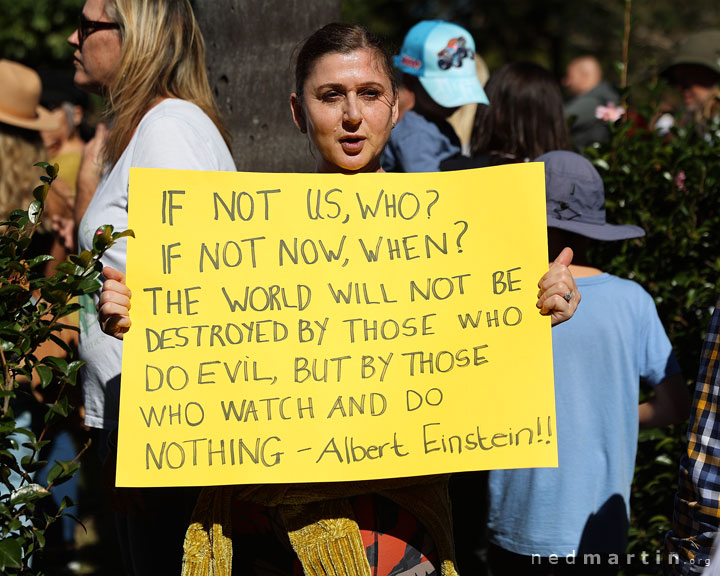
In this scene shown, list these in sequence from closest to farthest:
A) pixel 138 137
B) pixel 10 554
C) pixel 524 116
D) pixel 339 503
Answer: pixel 10 554
pixel 339 503
pixel 138 137
pixel 524 116

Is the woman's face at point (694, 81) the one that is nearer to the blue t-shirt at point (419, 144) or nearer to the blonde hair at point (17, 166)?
the blue t-shirt at point (419, 144)

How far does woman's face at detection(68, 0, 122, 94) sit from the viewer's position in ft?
8.55

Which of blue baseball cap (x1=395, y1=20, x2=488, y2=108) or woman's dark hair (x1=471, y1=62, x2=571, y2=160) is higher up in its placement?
blue baseball cap (x1=395, y1=20, x2=488, y2=108)

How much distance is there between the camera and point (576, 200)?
2.74 meters

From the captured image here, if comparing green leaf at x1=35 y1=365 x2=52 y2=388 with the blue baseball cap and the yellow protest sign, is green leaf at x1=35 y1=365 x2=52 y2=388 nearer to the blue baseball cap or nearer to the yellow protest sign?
the yellow protest sign

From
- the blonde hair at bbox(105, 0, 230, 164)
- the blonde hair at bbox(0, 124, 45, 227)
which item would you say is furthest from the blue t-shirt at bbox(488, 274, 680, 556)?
the blonde hair at bbox(0, 124, 45, 227)

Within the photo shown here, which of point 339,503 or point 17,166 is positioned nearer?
point 339,503

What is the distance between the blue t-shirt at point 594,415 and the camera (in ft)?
8.57

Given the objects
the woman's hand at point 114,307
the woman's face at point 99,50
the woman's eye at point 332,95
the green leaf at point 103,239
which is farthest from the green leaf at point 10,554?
the woman's face at point 99,50

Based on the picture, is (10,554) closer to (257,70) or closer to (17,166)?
(257,70)

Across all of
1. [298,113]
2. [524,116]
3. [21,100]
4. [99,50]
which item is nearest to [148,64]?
[99,50]

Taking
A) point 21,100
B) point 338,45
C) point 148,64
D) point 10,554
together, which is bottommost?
point 10,554

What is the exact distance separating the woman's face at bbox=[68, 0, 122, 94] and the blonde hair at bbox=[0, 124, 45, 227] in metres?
1.23

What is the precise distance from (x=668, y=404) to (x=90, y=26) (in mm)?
2305
